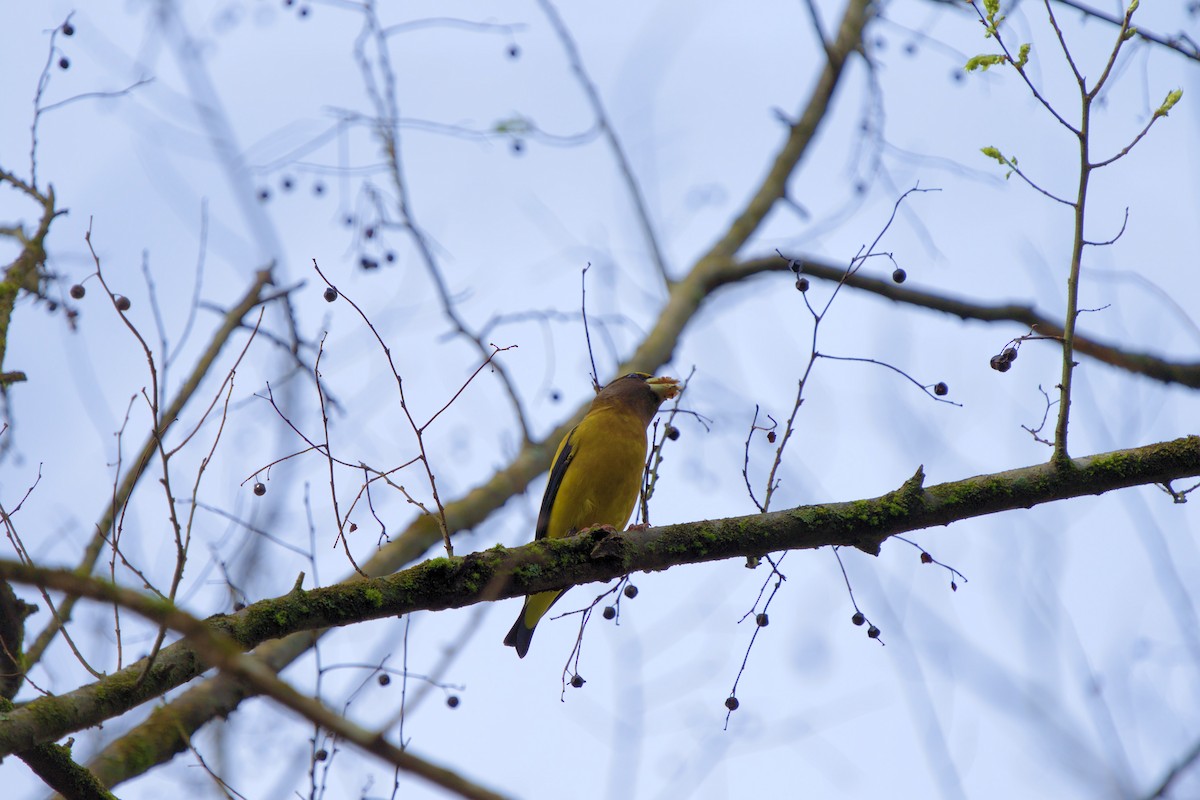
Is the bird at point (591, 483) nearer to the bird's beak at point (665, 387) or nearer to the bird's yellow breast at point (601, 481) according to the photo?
the bird's yellow breast at point (601, 481)

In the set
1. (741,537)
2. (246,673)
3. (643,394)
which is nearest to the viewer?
(246,673)

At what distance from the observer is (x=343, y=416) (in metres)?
7.31

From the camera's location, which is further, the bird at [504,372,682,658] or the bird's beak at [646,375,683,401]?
the bird's beak at [646,375,683,401]

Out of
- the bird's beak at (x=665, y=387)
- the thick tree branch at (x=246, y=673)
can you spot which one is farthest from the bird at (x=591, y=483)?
the thick tree branch at (x=246, y=673)

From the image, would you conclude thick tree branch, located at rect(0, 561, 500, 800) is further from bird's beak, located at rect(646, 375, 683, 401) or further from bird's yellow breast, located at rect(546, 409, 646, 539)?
bird's beak, located at rect(646, 375, 683, 401)

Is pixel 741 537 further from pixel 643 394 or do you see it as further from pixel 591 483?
pixel 643 394

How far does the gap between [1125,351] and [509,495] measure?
5.69 meters

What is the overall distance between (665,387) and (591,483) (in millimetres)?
1473

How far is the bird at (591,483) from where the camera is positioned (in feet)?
22.4

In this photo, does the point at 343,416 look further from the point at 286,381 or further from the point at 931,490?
the point at 931,490

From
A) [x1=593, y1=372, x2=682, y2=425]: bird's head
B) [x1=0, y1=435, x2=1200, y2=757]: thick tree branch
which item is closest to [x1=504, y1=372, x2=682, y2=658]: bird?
[x1=593, y1=372, x2=682, y2=425]: bird's head

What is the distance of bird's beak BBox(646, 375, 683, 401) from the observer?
316 inches

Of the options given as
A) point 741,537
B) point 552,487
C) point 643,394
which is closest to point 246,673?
point 741,537

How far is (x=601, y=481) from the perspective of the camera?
683 cm
